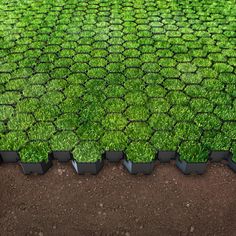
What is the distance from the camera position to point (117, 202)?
3.06 m

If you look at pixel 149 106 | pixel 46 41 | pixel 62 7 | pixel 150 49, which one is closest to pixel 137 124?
pixel 149 106

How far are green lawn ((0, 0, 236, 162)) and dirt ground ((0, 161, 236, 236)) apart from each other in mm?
240

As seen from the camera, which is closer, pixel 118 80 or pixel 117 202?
pixel 117 202

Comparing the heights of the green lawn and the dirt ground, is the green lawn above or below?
above

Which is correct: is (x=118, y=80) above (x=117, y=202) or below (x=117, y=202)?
above

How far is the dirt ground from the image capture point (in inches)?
113

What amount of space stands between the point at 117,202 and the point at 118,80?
204 centimetres

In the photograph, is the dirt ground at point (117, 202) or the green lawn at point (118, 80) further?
the green lawn at point (118, 80)

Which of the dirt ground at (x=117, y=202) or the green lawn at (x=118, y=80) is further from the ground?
the green lawn at (x=118, y=80)

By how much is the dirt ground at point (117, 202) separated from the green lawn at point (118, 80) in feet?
0.79

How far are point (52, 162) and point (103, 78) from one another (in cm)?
Answer: 165

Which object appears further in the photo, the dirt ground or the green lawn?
the green lawn

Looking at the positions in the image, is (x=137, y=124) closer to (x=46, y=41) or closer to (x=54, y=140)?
(x=54, y=140)

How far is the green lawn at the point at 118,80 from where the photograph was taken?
3.59 meters
